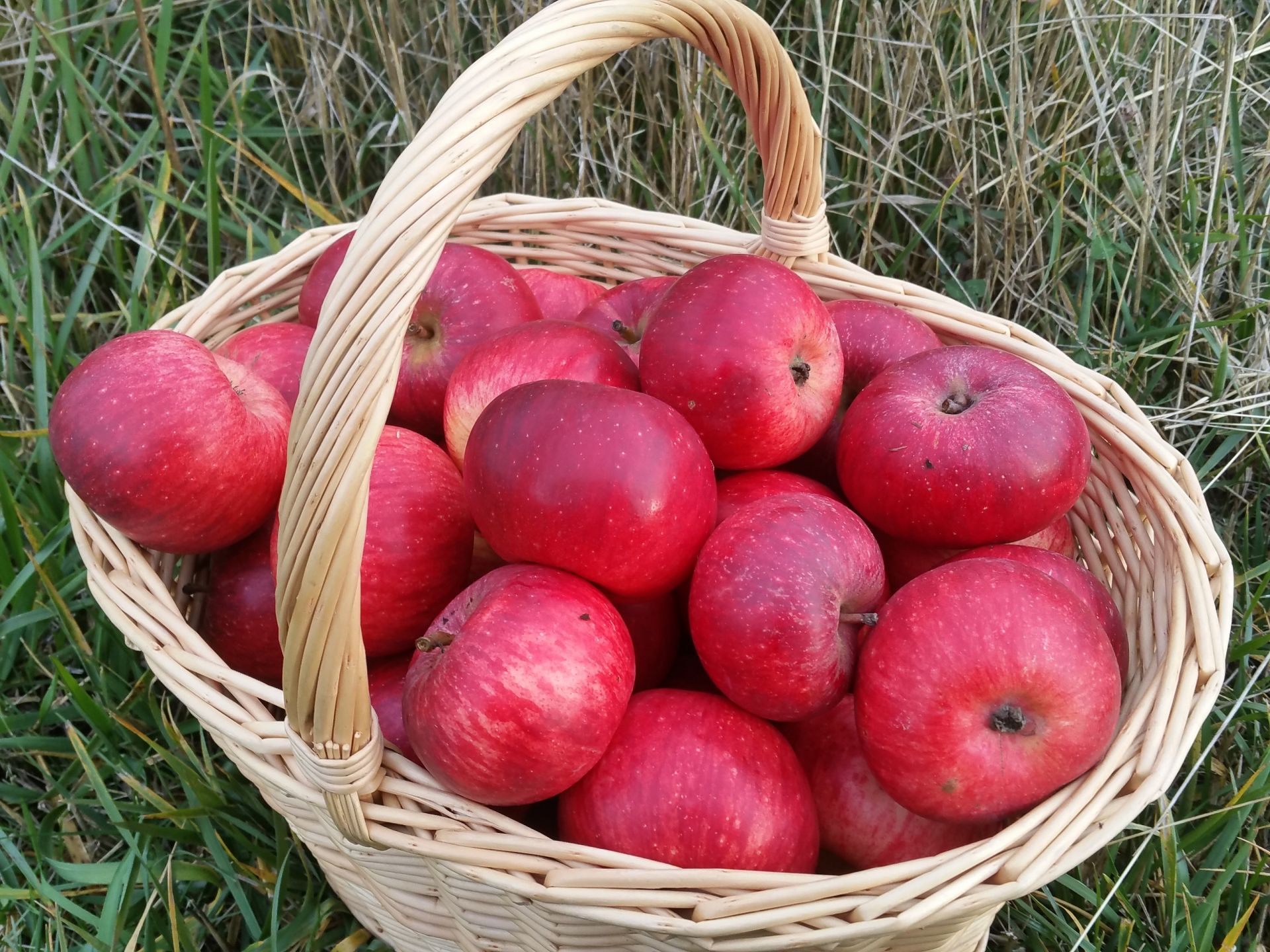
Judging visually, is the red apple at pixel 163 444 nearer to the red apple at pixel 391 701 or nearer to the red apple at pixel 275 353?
the red apple at pixel 275 353

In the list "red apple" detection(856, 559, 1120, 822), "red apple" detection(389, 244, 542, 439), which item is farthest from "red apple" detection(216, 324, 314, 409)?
"red apple" detection(856, 559, 1120, 822)

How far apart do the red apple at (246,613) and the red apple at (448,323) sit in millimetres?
302

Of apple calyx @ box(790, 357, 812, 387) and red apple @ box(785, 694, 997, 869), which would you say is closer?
red apple @ box(785, 694, 997, 869)

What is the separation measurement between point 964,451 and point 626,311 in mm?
606

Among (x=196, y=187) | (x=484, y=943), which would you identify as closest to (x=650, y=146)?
(x=196, y=187)

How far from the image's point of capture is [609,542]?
1.16 meters

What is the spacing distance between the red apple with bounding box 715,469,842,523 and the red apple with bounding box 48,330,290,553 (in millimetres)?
564

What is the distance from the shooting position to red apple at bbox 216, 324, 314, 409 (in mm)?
1598

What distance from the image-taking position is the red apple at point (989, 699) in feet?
3.52

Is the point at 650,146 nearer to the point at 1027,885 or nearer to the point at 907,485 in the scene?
the point at 907,485

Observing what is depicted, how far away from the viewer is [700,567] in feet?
3.95

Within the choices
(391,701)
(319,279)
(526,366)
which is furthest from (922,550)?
(319,279)

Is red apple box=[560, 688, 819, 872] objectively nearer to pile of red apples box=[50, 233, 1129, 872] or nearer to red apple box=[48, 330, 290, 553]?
pile of red apples box=[50, 233, 1129, 872]

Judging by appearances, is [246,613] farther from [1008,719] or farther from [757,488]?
[1008,719]
